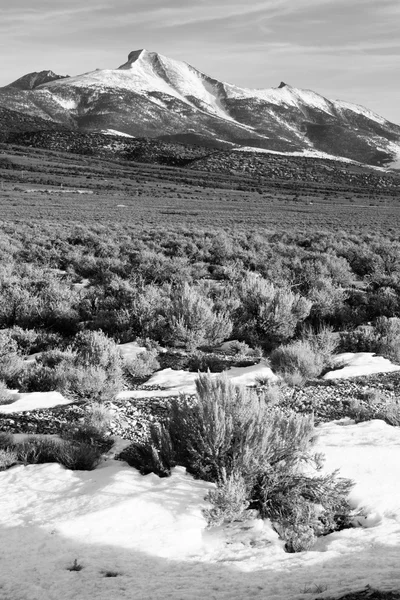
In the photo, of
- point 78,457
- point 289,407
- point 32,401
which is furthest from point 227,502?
point 32,401

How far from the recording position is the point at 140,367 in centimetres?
684

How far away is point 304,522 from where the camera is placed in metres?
3.50

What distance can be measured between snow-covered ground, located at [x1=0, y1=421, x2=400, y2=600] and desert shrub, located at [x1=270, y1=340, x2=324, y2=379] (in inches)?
93.1

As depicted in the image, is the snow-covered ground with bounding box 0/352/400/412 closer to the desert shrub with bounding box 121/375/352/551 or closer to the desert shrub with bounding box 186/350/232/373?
the desert shrub with bounding box 186/350/232/373

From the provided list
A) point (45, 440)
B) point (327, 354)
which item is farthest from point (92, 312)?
point (45, 440)

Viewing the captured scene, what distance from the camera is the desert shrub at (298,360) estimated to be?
6699mm

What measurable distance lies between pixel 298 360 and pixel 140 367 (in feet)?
6.14

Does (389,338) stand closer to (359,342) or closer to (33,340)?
(359,342)

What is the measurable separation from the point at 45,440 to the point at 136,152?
13457 centimetres

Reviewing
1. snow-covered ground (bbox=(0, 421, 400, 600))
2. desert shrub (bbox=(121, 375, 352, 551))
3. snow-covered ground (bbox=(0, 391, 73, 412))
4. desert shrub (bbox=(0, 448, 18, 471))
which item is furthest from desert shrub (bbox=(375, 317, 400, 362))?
desert shrub (bbox=(0, 448, 18, 471))

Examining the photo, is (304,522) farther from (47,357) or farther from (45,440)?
(47,357)

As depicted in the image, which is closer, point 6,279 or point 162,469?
point 162,469

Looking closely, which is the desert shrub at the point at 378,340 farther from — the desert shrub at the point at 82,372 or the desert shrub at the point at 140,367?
the desert shrub at the point at 82,372

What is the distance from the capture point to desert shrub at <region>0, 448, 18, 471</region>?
13.9 feet
